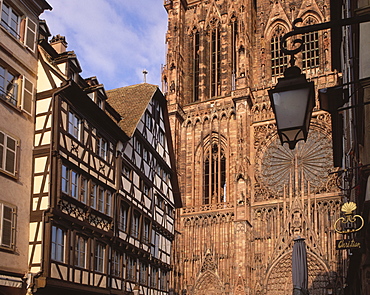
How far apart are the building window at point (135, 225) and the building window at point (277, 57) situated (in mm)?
25516

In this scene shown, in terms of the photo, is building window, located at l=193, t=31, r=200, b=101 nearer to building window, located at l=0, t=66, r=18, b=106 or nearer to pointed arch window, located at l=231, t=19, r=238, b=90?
pointed arch window, located at l=231, t=19, r=238, b=90

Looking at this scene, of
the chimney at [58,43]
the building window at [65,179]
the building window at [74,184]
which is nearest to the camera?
the building window at [65,179]

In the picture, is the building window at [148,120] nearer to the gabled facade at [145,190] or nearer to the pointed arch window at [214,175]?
the gabled facade at [145,190]

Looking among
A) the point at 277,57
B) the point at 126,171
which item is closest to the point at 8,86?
the point at 126,171

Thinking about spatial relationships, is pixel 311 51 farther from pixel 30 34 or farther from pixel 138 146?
pixel 30 34

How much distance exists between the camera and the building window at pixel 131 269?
2292 centimetres

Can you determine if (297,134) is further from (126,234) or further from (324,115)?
(324,115)

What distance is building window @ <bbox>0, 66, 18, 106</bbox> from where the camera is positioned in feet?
51.8

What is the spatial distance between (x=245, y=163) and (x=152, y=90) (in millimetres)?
17913

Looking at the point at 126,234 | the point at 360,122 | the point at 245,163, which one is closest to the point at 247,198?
the point at 245,163

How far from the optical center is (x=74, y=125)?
19.0 m

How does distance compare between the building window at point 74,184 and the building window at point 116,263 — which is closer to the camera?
the building window at point 74,184

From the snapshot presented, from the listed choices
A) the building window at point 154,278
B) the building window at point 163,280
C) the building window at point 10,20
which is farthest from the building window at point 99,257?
the building window at point 163,280

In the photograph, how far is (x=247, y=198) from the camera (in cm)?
4225
